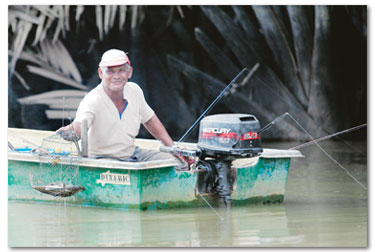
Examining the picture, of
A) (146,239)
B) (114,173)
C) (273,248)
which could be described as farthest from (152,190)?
(273,248)

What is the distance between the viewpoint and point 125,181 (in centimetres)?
686

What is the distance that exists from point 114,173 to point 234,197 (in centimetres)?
93

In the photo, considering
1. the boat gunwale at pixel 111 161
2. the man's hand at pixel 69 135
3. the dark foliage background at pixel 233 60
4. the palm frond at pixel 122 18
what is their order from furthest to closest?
1. the palm frond at pixel 122 18
2. the dark foliage background at pixel 233 60
3. the man's hand at pixel 69 135
4. the boat gunwale at pixel 111 161

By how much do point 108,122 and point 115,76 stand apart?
0.34 m

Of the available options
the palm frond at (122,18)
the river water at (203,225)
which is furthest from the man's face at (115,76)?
the palm frond at (122,18)

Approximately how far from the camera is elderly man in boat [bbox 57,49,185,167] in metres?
7.09

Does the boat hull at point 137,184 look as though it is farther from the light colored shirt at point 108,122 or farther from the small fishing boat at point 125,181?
the light colored shirt at point 108,122

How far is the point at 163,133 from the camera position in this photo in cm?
755

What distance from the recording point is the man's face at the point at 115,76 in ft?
23.3

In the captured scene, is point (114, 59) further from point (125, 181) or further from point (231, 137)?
point (231, 137)

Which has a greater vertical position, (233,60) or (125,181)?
(233,60)

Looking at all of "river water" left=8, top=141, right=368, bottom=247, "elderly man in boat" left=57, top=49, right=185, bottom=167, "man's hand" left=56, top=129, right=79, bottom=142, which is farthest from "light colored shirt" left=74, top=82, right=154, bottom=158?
"river water" left=8, top=141, right=368, bottom=247

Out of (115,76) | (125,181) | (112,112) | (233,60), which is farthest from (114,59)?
(233,60)

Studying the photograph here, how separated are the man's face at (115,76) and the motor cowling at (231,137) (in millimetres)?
823
